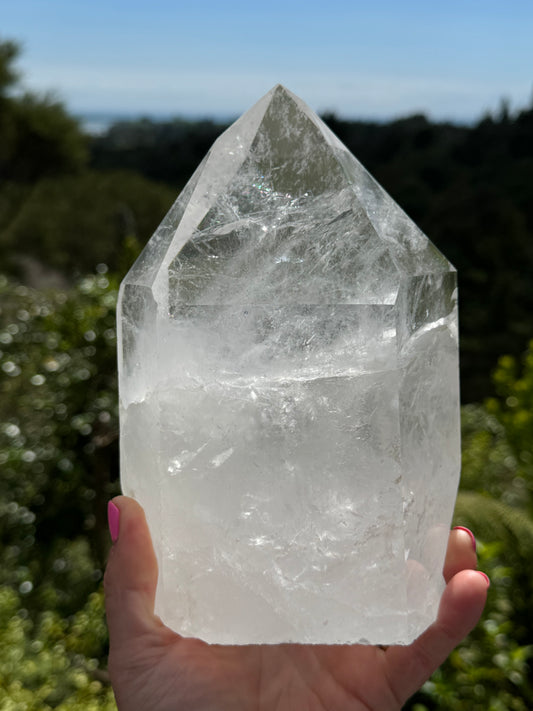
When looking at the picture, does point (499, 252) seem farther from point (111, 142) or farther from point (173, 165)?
point (111, 142)

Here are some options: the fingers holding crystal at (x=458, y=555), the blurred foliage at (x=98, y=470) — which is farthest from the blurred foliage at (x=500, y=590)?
the fingers holding crystal at (x=458, y=555)

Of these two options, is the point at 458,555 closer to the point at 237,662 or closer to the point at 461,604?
the point at 461,604

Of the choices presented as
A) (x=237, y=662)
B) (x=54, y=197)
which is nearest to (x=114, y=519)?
(x=237, y=662)

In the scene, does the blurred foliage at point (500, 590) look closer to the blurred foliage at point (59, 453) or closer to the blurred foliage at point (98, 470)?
the blurred foliage at point (98, 470)

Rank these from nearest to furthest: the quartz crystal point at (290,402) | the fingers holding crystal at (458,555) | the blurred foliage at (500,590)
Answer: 1. the quartz crystal point at (290,402)
2. the fingers holding crystal at (458,555)
3. the blurred foliage at (500,590)

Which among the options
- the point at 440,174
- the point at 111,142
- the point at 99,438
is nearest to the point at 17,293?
the point at 99,438
